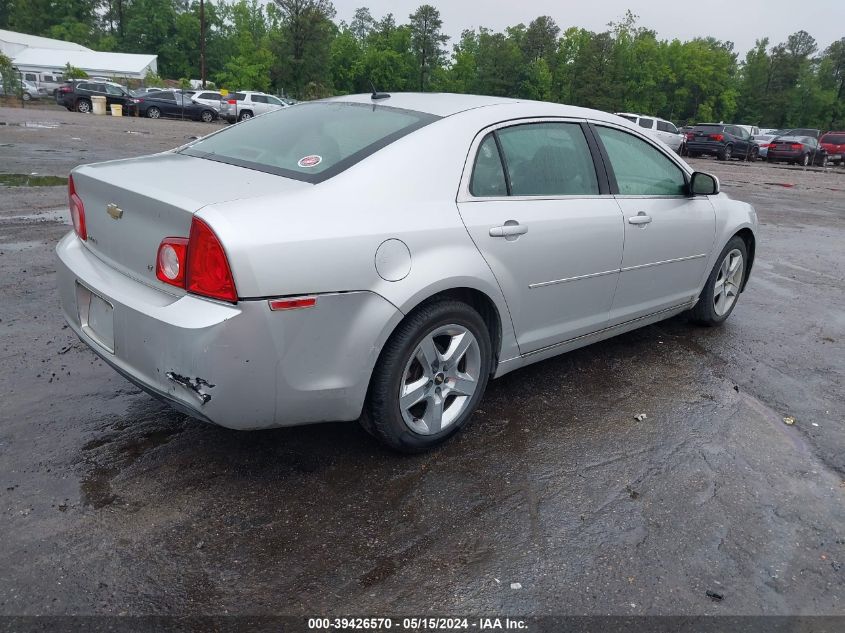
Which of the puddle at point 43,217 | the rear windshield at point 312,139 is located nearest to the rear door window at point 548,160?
the rear windshield at point 312,139

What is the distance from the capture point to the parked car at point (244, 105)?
3641 cm

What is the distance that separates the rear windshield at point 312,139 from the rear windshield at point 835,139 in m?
37.6

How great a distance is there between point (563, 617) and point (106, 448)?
2.14 meters

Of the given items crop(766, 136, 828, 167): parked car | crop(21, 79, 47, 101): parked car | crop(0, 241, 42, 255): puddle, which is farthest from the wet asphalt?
crop(21, 79, 47, 101): parked car

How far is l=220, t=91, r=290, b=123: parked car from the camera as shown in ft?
119

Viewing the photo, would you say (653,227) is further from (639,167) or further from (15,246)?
(15,246)

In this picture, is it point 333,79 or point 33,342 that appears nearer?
point 33,342

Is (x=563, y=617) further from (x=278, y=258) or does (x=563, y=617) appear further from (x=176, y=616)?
(x=278, y=258)

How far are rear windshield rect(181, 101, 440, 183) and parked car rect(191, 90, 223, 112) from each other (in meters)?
35.6

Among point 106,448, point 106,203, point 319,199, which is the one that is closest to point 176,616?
point 106,448

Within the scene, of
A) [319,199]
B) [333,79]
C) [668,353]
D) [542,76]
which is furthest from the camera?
[333,79]

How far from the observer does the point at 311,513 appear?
2.78m

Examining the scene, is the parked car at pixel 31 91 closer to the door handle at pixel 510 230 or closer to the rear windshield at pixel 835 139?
the rear windshield at pixel 835 139

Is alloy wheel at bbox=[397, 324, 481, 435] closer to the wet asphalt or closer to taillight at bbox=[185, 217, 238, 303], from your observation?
the wet asphalt
